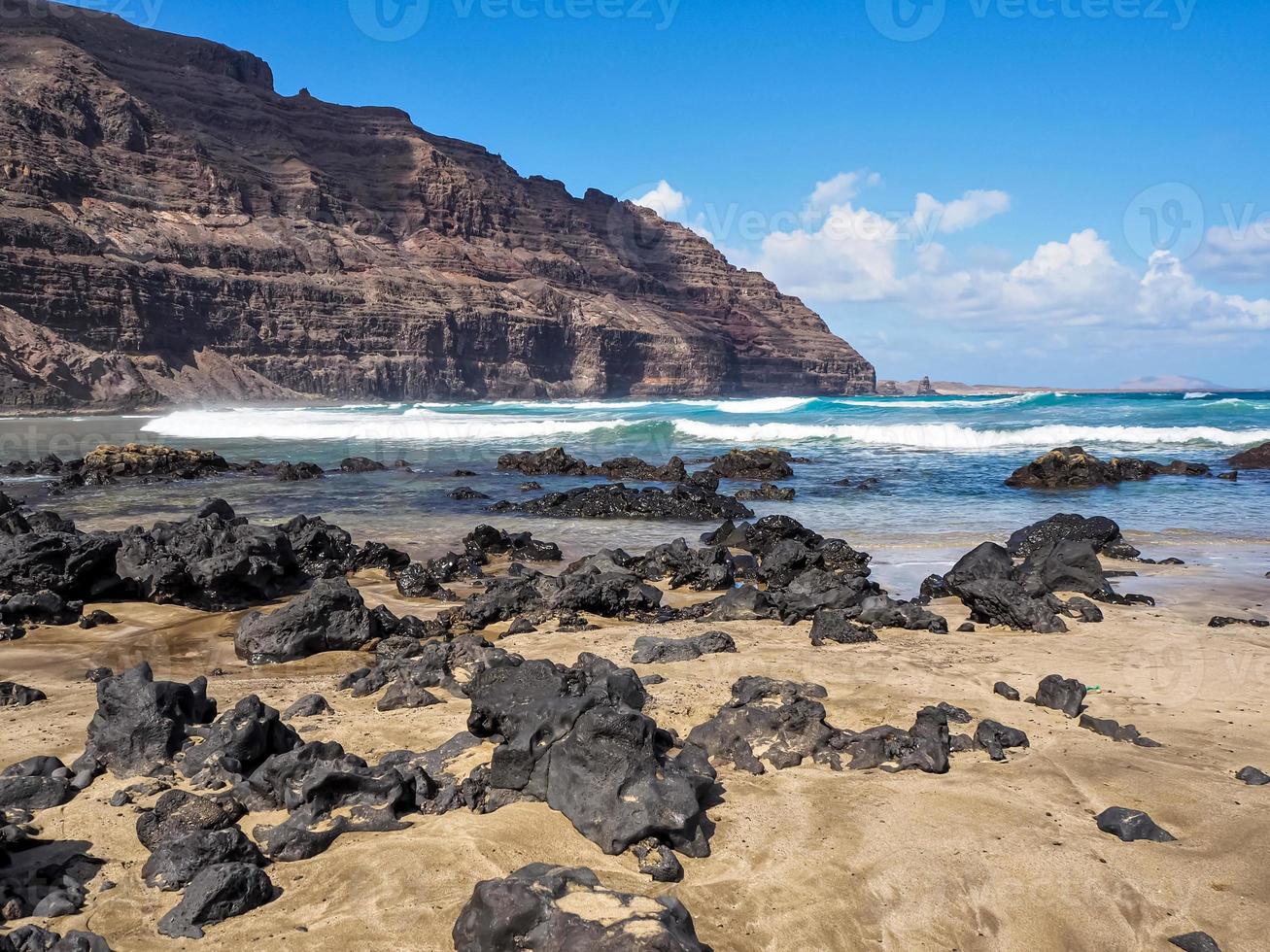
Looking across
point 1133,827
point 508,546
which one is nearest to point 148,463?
point 508,546

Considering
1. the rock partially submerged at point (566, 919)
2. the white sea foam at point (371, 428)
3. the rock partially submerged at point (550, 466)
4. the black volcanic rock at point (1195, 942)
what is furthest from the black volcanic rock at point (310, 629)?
the white sea foam at point (371, 428)

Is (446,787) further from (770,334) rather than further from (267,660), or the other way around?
(770,334)

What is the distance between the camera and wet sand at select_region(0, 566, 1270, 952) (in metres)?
3.20

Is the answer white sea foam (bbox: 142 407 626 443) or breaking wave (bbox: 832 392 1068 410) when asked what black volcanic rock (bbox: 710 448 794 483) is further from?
breaking wave (bbox: 832 392 1068 410)

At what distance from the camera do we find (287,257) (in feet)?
274

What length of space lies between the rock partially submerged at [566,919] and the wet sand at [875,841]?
272 millimetres

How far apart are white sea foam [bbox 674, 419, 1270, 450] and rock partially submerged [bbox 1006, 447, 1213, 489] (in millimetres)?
8767

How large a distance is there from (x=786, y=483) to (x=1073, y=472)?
6.44m

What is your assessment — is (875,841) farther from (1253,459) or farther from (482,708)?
(1253,459)

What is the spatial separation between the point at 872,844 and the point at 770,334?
468ft

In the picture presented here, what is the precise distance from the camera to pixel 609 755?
A: 385 centimetres

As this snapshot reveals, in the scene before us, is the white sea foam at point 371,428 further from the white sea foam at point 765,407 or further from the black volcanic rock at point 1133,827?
the black volcanic rock at point 1133,827

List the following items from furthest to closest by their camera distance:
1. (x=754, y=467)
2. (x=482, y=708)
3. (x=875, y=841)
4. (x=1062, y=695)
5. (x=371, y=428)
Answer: (x=371, y=428)
(x=754, y=467)
(x=1062, y=695)
(x=482, y=708)
(x=875, y=841)

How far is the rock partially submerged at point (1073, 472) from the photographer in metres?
19.3
